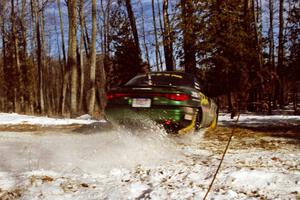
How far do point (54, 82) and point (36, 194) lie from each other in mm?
71446

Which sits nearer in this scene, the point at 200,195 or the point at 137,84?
the point at 200,195

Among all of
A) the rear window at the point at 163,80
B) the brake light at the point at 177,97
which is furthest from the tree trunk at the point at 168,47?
the brake light at the point at 177,97

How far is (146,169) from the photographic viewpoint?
451 centimetres

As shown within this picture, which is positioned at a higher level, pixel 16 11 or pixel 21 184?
pixel 16 11

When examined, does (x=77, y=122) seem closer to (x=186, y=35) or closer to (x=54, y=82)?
(x=186, y=35)

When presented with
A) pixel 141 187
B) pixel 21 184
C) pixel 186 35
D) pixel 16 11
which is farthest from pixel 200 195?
pixel 16 11

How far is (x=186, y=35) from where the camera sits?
16.5 m

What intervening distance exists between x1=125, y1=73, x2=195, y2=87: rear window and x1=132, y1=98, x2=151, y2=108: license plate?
0.70m

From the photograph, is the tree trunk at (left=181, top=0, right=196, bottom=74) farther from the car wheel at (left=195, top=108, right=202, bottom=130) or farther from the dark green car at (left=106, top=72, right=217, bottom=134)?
the dark green car at (left=106, top=72, right=217, bottom=134)

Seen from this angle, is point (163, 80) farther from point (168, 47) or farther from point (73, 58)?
point (168, 47)

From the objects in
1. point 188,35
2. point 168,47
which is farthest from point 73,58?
point 188,35

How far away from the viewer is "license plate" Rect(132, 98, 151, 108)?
255 inches

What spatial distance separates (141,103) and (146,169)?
219cm

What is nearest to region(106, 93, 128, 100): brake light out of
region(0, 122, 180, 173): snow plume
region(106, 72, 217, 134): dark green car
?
region(106, 72, 217, 134): dark green car
